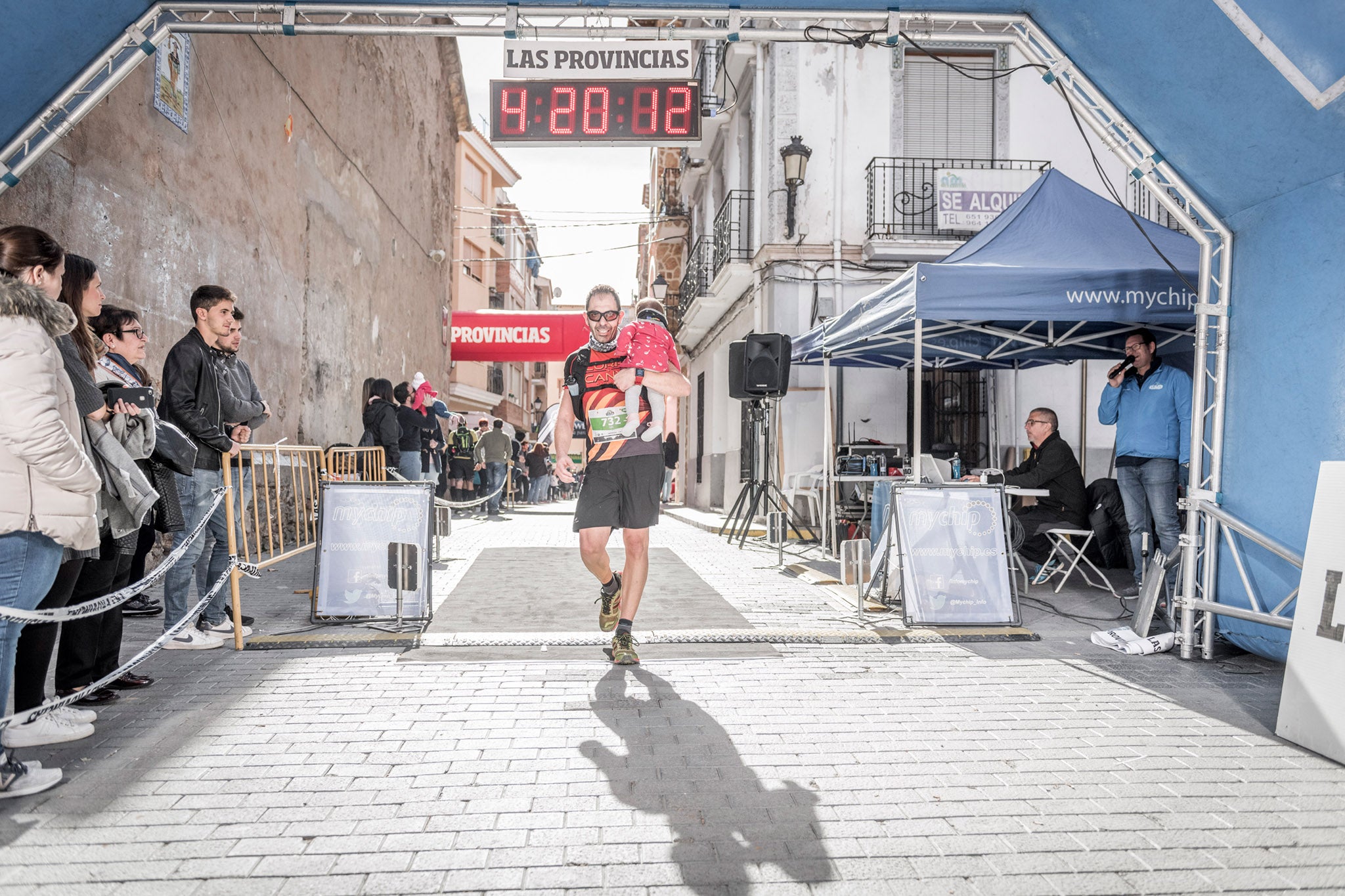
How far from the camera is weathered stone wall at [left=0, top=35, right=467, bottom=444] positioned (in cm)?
713

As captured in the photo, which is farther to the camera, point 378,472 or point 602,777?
point 378,472

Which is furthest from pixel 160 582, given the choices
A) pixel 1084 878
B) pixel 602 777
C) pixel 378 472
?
pixel 1084 878

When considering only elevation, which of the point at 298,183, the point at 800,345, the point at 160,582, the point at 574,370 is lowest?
the point at 160,582

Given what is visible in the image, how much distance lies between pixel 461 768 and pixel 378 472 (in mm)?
6764

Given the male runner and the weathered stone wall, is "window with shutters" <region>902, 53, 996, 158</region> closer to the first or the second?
the weathered stone wall

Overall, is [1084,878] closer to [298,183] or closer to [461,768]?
[461,768]

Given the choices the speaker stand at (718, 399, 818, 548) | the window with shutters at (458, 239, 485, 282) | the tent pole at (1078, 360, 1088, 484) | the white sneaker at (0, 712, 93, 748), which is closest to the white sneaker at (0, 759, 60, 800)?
the white sneaker at (0, 712, 93, 748)

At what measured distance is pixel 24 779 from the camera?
2.90 metres

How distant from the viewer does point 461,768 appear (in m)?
3.18

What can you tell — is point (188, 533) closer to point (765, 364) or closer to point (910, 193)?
point (765, 364)

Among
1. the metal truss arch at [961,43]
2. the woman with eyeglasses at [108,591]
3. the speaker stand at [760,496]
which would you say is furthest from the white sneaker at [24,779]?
the speaker stand at [760,496]

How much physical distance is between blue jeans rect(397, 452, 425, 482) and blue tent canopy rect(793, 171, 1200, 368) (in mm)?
5577

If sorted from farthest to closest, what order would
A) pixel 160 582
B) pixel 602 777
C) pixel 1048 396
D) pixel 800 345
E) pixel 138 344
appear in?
pixel 1048 396 → pixel 800 345 → pixel 160 582 → pixel 138 344 → pixel 602 777

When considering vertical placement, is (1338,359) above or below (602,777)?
above
